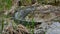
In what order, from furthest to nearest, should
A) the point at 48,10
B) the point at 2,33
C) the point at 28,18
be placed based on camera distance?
1. the point at 48,10
2. the point at 28,18
3. the point at 2,33

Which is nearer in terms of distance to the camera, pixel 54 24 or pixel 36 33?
pixel 36 33

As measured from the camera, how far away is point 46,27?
9.70 ft

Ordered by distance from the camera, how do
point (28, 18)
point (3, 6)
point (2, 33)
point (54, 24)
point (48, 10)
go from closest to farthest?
point (2, 33) → point (54, 24) → point (28, 18) → point (48, 10) → point (3, 6)

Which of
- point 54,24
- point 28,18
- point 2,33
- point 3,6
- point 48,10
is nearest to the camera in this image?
point 2,33

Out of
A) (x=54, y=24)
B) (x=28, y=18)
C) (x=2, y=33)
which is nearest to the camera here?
(x=2, y=33)

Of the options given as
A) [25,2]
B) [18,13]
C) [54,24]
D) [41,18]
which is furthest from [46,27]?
[25,2]

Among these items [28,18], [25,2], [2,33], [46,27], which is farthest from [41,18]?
[25,2]

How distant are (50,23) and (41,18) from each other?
0.89 ft

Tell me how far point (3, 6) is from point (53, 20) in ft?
4.55

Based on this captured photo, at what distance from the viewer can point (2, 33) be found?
2822 mm

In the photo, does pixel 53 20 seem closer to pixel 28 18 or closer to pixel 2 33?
pixel 28 18

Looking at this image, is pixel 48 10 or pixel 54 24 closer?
pixel 54 24

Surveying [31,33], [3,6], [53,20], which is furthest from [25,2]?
[31,33]

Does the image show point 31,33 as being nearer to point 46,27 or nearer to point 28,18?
point 46,27
